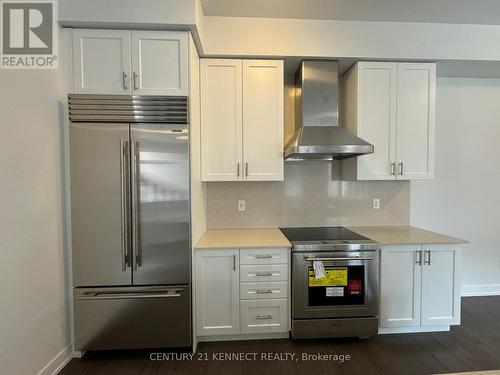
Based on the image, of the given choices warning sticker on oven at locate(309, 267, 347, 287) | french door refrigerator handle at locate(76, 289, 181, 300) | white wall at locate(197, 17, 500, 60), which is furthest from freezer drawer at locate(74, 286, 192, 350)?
white wall at locate(197, 17, 500, 60)

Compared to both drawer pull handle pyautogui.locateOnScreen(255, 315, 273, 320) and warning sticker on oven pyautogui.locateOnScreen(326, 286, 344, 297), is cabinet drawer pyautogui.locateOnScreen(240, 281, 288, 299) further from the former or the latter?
warning sticker on oven pyautogui.locateOnScreen(326, 286, 344, 297)

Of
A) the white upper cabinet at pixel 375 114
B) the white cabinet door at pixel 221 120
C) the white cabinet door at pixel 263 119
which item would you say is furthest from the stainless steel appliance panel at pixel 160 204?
the white upper cabinet at pixel 375 114

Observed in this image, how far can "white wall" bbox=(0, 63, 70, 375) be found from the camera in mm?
1524

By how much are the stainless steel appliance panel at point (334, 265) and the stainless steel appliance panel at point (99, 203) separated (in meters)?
1.39

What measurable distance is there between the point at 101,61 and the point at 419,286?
329 centimetres

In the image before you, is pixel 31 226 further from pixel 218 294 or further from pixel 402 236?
pixel 402 236

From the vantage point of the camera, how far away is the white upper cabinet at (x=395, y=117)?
2477 millimetres

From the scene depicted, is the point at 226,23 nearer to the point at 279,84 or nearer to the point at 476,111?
the point at 279,84

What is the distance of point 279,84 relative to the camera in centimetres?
244

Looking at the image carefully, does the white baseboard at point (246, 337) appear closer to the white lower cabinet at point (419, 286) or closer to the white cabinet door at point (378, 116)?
the white lower cabinet at point (419, 286)

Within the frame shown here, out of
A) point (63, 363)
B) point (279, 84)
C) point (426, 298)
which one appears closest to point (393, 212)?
point (426, 298)

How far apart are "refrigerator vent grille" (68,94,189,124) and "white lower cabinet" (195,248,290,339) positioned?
1162 millimetres

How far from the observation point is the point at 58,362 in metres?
1.89

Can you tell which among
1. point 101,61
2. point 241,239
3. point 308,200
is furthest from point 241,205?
point 101,61
